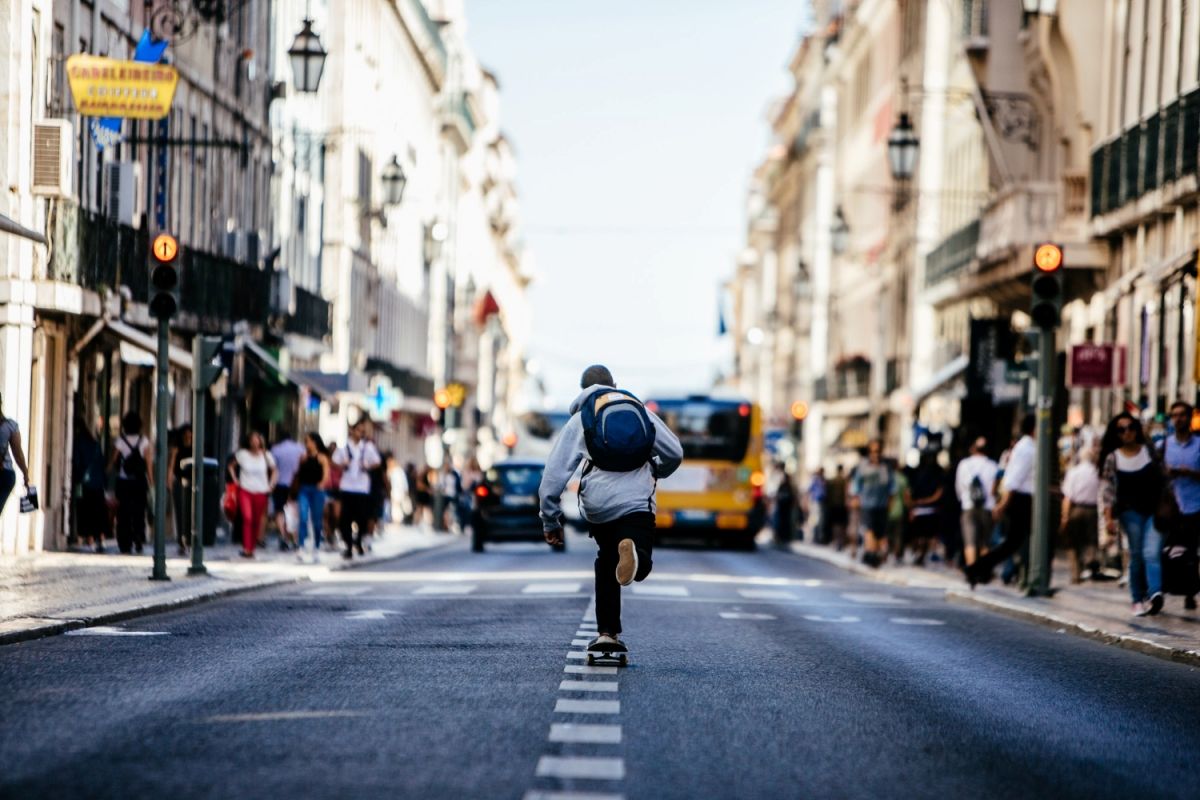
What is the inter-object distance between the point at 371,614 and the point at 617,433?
645cm

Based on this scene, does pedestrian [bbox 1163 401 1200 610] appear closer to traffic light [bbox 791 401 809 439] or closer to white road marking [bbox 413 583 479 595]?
white road marking [bbox 413 583 479 595]

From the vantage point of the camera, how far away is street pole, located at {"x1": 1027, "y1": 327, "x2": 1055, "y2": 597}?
84.9 feet

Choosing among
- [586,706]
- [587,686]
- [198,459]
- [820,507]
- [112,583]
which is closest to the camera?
[586,706]

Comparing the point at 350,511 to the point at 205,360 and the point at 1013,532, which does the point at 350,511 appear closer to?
the point at 205,360

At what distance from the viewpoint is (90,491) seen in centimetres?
3362

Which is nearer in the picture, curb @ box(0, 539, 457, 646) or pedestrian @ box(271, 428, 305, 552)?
curb @ box(0, 539, 457, 646)

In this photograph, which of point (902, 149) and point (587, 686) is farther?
Answer: point (902, 149)

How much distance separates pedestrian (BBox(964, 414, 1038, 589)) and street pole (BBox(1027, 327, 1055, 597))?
1277 mm

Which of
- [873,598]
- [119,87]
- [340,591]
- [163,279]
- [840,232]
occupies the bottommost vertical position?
[873,598]

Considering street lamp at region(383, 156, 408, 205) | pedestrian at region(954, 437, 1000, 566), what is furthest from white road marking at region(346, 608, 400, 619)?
street lamp at region(383, 156, 408, 205)

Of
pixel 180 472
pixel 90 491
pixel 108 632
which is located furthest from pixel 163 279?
pixel 180 472

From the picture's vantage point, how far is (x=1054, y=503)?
109ft

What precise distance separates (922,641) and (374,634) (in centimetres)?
411

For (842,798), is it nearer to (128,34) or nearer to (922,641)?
(922,641)
